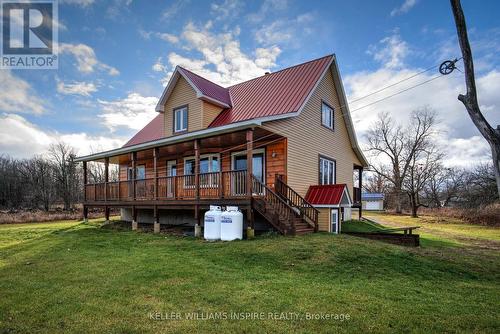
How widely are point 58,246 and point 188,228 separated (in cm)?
539

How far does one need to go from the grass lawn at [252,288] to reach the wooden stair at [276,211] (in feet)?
3.55

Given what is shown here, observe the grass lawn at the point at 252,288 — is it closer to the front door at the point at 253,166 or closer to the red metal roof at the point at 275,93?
the front door at the point at 253,166

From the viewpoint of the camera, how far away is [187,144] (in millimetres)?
13398

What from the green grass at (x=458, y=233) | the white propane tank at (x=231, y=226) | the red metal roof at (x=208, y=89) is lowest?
the green grass at (x=458, y=233)

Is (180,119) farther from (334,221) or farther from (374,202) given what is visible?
(374,202)

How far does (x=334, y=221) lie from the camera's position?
12.4 metres

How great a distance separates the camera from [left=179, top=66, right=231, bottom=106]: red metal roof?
48.6 feet

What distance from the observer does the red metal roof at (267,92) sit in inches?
517

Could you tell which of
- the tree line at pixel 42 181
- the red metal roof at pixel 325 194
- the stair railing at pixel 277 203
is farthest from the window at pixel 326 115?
the tree line at pixel 42 181

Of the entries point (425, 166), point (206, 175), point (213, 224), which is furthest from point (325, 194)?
point (425, 166)

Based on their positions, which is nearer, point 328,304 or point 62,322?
point 62,322

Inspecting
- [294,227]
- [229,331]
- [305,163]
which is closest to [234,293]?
[229,331]

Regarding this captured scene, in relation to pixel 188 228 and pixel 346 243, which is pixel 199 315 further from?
pixel 188 228

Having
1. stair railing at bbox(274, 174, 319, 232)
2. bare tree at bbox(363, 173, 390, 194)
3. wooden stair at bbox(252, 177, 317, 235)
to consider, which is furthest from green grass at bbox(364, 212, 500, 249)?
bare tree at bbox(363, 173, 390, 194)
